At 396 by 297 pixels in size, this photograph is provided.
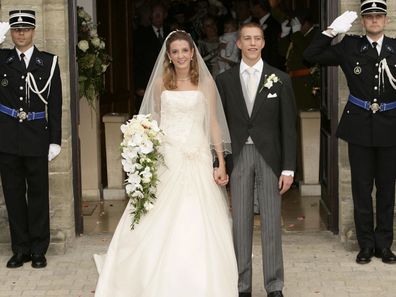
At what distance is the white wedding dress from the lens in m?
6.67

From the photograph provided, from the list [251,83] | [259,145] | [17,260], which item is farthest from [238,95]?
[17,260]

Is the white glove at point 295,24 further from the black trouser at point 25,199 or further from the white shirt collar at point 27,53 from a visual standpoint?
the black trouser at point 25,199

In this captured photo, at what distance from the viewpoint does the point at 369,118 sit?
8.04 meters

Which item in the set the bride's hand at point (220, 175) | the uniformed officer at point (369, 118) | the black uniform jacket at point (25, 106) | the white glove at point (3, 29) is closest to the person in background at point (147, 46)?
the black uniform jacket at point (25, 106)

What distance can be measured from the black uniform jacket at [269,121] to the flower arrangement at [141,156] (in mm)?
549

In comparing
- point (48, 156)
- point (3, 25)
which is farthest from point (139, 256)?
point (3, 25)

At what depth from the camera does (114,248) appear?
7.20 m

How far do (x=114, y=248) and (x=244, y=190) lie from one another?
102 cm

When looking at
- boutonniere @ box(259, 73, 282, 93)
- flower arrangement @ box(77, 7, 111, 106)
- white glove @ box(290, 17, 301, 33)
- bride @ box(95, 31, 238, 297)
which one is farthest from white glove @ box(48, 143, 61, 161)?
white glove @ box(290, 17, 301, 33)

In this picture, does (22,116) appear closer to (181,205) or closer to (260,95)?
(181,205)

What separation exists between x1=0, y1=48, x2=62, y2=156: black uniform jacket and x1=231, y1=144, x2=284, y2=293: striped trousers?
6.15 feet

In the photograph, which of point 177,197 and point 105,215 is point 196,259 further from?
point 105,215

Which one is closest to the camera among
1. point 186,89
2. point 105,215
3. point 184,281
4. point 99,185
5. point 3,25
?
point 184,281

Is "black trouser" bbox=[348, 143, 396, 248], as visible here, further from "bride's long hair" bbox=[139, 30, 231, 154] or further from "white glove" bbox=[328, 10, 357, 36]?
"bride's long hair" bbox=[139, 30, 231, 154]
